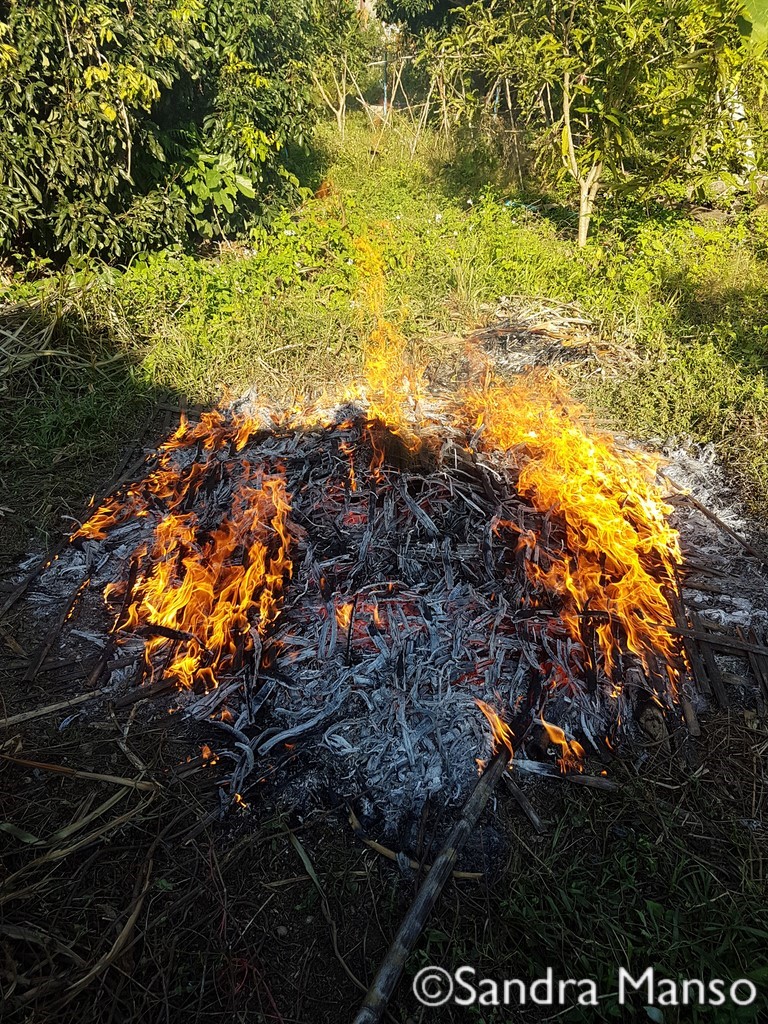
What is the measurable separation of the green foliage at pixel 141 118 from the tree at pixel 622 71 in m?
2.82

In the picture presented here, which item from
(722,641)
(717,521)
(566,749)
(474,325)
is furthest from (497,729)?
(474,325)

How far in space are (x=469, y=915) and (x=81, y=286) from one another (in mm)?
6693

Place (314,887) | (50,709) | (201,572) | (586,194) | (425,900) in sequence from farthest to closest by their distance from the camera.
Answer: (586,194) < (201,572) < (50,709) < (314,887) < (425,900)

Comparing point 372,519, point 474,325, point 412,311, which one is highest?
point 412,311

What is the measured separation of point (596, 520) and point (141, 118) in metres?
6.71

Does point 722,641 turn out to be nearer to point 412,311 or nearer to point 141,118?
point 412,311

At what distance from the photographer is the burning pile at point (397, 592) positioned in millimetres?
3057

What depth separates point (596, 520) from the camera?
3.92 m

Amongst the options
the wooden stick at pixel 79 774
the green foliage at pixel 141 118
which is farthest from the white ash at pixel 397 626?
the green foliage at pixel 141 118

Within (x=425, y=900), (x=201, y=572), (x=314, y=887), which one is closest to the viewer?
(x=425, y=900)

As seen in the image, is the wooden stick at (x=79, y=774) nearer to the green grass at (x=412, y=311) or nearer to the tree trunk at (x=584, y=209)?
the green grass at (x=412, y=311)

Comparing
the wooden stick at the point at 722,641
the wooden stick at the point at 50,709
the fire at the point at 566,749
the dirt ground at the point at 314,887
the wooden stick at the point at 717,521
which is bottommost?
the dirt ground at the point at 314,887

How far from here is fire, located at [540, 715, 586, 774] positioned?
9.75ft

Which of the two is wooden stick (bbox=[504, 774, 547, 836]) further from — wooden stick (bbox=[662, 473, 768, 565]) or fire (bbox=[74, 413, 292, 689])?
wooden stick (bbox=[662, 473, 768, 565])
